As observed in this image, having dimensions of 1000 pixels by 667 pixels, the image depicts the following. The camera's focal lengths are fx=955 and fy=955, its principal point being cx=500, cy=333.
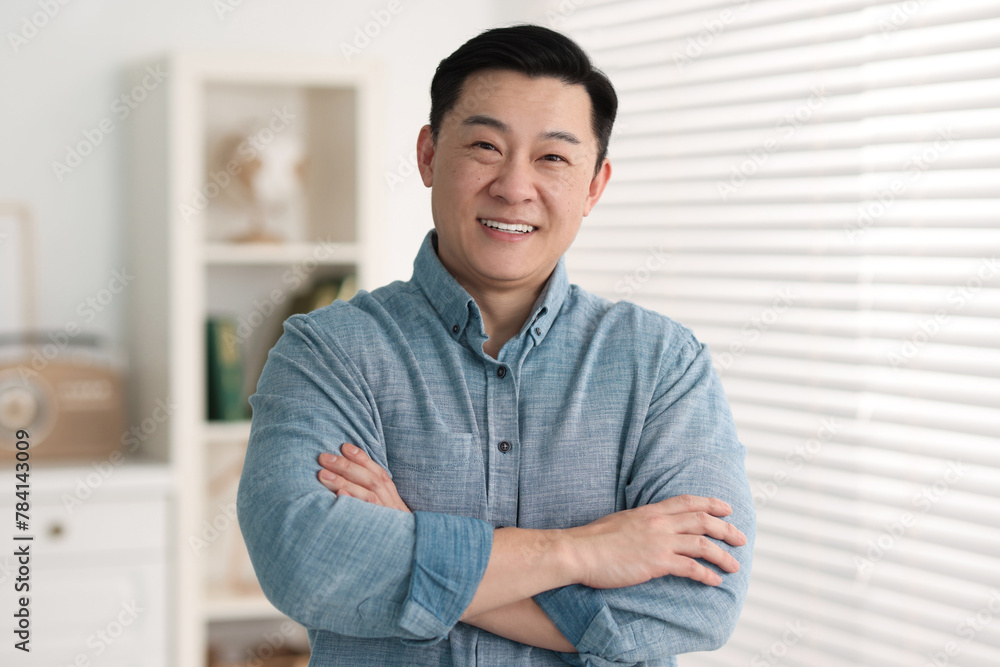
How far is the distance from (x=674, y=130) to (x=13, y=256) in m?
2.05

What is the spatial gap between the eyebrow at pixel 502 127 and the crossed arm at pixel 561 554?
494 millimetres

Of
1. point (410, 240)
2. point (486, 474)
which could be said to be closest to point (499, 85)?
point (486, 474)

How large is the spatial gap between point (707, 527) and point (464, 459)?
13.4 inches

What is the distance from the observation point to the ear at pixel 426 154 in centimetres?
150

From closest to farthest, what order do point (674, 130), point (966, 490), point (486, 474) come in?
point (486, 474) → point (966, 490) → point (674, 130)

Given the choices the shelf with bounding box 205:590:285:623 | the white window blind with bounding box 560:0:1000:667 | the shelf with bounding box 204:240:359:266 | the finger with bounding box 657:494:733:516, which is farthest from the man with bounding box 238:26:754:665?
the shelf with bounding box 205:590:285:623

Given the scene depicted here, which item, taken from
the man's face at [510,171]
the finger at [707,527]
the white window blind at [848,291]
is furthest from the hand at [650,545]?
the white window blind at [848,291]

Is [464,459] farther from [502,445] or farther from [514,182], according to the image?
[514,182]

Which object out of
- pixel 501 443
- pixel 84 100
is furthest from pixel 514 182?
pixel 84 100

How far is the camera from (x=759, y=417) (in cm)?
233

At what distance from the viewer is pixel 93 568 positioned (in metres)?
2.66

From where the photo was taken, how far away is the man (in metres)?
1.20

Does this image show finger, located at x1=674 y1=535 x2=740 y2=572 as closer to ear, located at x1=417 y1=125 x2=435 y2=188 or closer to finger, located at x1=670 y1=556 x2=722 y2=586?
Answer: finger, located at x1=670 y1=556 x2=722 y2=586

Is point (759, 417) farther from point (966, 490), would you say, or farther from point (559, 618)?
point (559, 618)
